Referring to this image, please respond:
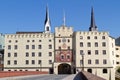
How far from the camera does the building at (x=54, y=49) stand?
292 feet

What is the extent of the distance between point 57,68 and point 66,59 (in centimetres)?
393

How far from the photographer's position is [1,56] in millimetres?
101062

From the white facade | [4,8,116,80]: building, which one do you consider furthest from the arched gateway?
the white facade

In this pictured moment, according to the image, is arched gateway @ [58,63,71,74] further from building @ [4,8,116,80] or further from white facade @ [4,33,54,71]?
white facade @ [4,33,54,71]

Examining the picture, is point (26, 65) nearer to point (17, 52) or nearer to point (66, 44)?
point (17, 52)

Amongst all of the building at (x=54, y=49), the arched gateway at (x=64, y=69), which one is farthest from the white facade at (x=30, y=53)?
the arched gateway at (x=64, y=69)

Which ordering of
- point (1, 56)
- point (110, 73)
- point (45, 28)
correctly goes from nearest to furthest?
1. point (110, 73)
2. point (1, 56)
3. point (45, 28)

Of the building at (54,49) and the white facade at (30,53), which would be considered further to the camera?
the white facade at (30,53)

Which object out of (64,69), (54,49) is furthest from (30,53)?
(64,69)

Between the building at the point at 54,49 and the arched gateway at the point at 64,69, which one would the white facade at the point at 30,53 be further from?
the arched gateway at the point at 64,69

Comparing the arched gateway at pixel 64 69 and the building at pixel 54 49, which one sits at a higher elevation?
the building at pixel 54 49

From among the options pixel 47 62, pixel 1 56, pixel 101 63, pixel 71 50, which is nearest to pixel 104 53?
pixel 101 63

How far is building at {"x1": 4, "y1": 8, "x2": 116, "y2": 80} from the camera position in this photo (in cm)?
8894

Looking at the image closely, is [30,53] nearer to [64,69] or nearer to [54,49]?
[54,49]
